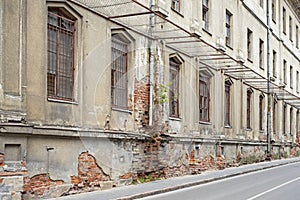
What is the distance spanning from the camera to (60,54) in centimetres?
1291

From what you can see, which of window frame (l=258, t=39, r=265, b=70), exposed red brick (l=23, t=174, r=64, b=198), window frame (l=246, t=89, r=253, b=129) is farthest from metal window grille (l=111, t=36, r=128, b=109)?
window frame (l=258, t=39, r=265, b=70)

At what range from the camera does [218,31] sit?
24.8 m

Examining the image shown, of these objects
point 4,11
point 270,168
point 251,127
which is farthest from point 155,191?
point 251,127

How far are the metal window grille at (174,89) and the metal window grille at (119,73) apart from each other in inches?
137

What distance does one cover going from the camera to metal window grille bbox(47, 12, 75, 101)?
12.6 m

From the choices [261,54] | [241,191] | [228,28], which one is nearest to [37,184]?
[241,191]

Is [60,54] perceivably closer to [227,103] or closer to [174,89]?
[174,89]

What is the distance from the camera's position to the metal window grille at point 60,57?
12.6m

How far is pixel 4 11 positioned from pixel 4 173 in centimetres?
337

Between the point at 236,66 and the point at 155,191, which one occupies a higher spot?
the point at 236,66

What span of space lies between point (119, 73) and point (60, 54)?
311 centimetres

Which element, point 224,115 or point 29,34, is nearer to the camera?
point 29,34

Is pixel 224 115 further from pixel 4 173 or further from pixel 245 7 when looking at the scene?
pixel 4 173

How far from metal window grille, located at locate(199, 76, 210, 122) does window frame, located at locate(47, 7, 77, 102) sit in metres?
10.2
